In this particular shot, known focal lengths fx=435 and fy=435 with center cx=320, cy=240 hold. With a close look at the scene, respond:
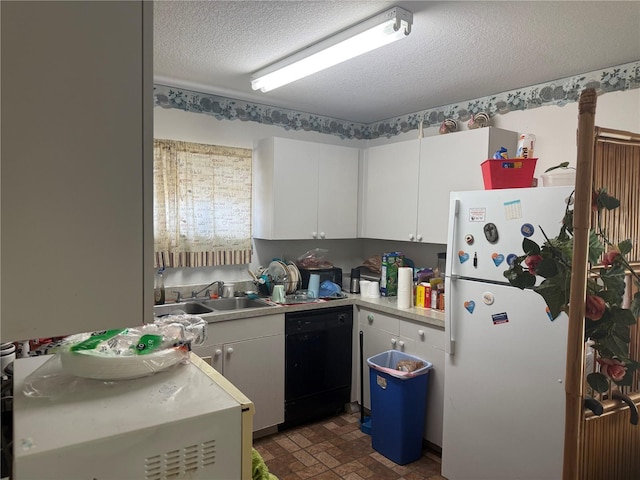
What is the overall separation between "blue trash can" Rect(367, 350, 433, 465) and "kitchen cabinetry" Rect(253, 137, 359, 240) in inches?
48.8

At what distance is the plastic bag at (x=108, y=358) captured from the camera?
1087 millimetres

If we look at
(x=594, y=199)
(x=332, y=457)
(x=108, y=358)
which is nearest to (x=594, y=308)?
(x=594, y=199)

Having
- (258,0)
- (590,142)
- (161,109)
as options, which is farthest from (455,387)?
(161,109)

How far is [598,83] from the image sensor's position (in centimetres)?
263

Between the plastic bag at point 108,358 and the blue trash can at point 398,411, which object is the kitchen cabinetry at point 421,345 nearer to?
the blue trash can at point 398,411

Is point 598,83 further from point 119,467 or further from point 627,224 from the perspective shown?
point 119,467

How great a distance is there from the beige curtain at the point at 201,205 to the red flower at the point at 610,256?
2.66 m

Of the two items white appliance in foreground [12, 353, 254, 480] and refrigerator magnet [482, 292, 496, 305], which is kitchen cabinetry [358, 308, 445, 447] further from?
white appliance in foreground [12, 353, 254, 480]

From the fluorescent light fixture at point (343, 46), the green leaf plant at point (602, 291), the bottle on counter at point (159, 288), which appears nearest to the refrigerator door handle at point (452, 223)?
the fluorescent light fixture at point (343, 46)

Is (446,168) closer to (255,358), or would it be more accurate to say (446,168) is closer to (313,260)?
(313,260)

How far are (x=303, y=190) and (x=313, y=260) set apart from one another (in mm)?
609

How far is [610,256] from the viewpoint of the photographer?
1.34m

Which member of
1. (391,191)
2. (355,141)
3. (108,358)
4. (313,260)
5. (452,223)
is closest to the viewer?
(108,358)

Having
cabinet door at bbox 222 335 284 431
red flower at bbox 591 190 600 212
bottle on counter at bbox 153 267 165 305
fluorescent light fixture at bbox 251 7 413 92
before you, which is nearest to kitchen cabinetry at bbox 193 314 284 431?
cabinet door at bbox 222 335 284 431
